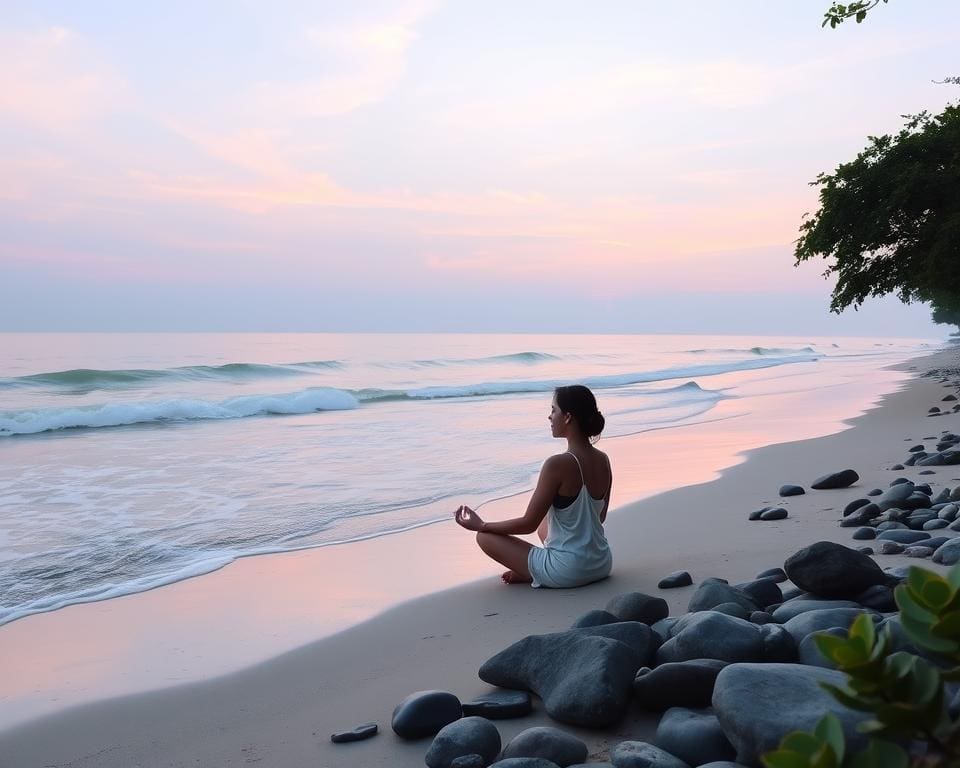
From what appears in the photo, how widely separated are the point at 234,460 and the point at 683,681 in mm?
10951

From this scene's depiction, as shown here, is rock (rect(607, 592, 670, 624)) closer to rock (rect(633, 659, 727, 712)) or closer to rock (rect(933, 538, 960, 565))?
rock (rect(633, 659, 727, 712))

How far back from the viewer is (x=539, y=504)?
19.5 feet

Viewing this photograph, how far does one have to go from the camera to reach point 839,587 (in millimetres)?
4133

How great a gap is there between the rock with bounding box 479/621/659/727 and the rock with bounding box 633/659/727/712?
10 centimetres

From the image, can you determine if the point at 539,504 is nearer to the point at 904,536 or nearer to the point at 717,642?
the point at 904,536

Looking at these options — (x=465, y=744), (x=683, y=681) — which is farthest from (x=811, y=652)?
(x=465, y=744)

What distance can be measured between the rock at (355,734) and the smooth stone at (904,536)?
12.4 ft

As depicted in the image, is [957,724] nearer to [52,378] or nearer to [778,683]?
[778,683]

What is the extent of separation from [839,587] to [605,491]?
2171 mm

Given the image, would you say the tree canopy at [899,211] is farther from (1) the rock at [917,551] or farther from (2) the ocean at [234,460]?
(1) the rock at [917,551]

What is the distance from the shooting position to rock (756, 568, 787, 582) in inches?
194

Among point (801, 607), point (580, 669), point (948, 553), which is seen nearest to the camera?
point (580, 669)

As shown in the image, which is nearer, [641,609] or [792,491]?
[641,609]

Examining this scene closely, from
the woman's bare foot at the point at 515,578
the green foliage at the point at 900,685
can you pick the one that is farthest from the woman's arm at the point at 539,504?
the green foliage at the point at 900,685
